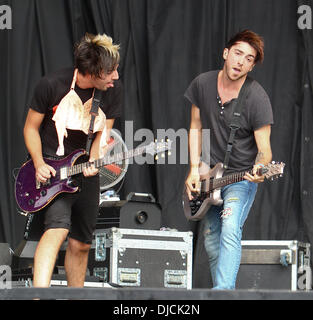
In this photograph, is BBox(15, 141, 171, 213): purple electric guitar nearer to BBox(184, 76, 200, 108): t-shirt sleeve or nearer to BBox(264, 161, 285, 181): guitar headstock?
BBox(184, 76, 200, 108): t-shirt sleeve

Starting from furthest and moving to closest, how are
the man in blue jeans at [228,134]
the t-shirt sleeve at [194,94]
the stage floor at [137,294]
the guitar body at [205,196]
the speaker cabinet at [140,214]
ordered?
the speaker cabinet at [140,214] < the t-shirt sleeve at [194,94] < the guitar body at [205,196] < the man in blue jeans at [228,134] < the stage floor at [137,294]

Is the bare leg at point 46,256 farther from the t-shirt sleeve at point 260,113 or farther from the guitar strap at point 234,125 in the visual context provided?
the t-shirt sleeve at point 260,113

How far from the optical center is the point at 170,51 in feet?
22.7

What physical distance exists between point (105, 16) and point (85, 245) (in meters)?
2.79

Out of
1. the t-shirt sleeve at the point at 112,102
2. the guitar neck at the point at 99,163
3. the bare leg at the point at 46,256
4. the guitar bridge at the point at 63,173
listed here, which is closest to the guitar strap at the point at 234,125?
the guitar neck at the point at 99,163

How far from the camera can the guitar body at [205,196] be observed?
16.2 ft

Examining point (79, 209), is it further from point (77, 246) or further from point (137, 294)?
point (137, 294)

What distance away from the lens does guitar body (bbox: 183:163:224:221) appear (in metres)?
4.93

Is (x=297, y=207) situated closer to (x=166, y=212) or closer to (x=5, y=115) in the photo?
(x=166, y=212)

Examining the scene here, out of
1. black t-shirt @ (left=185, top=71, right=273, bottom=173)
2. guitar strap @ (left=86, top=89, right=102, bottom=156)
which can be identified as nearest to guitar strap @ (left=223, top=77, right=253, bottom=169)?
black t-shirt @ (left=185, top=71, right=273, bottom=173)

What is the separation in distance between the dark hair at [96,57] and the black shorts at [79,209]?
633 millimetres

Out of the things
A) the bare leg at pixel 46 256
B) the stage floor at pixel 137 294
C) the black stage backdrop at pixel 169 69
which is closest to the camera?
the stage floor at pixel 137 294

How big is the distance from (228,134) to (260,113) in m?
0.24

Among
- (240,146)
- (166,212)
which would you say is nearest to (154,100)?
(166,212)
